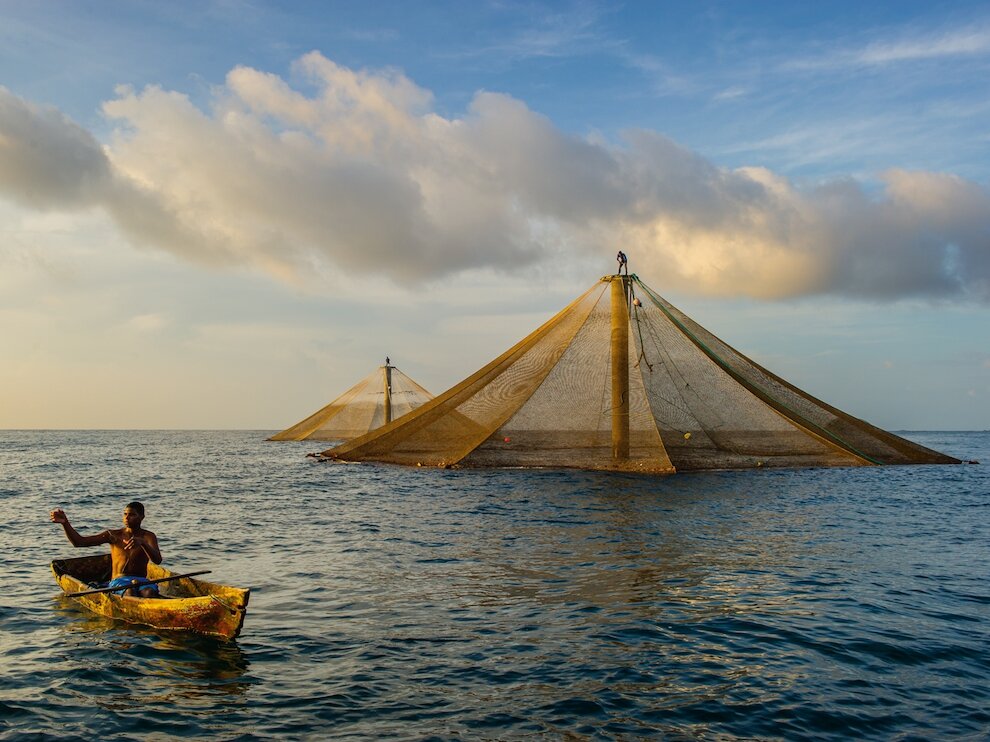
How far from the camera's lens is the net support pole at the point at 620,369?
3622 centimetres

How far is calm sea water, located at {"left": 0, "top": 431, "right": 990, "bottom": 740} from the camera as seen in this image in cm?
926

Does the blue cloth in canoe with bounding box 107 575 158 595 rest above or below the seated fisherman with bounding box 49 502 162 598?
below

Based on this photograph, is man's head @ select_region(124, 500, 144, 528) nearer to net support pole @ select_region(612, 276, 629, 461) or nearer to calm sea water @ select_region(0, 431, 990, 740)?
calm sea water @ select_region(0, 431, 990, 740)

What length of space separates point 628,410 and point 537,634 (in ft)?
81.9

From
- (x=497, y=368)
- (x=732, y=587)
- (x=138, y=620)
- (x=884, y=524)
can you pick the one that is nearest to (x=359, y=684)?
(x=138, y=620)

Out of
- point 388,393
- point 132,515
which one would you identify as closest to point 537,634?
point 132,515

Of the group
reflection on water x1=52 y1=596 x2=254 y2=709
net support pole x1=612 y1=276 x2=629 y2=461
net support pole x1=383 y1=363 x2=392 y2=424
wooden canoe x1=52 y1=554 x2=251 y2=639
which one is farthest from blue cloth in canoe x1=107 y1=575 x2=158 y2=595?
net support pole x1=383 y1=363 x2=392 y2=424

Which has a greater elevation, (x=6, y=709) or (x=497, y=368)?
(x=497, y=368)

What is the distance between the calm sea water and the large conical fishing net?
31.0 ft

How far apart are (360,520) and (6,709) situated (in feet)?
54.6

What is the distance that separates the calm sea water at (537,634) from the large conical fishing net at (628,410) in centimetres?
944

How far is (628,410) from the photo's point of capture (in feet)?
120

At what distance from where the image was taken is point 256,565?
18.3 m

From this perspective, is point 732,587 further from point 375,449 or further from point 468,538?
point 375,449
